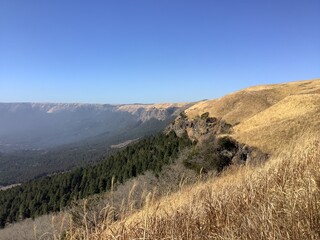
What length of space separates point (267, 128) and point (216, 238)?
46859 mm

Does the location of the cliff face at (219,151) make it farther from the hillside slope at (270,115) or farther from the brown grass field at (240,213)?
the brown grass field at (240,213)

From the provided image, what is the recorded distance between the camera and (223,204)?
488cm

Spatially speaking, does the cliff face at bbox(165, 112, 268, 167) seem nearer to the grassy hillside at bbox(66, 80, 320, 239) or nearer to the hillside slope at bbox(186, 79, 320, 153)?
the hillside slope at bbox(186, 79, 320, 153)

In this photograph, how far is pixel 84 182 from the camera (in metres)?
105

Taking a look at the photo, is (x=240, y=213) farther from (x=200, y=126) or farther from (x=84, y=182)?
(x=84, y=182)

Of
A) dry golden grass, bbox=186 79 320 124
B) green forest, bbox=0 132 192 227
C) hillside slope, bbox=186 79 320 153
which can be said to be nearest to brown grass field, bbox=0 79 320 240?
hillside slope, bbox=186 79 320 153

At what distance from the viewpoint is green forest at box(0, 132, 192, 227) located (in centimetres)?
8138

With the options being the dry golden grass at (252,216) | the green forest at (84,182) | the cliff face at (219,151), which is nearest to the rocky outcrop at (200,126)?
the cliff face at (219,151)

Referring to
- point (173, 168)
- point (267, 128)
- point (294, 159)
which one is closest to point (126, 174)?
point (173, 168)

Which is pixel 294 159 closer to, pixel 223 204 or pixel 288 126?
pixel 223 204

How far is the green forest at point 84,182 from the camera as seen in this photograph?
81375 millimetres

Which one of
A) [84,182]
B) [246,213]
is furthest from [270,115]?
[84,182]

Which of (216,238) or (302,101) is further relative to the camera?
(302,101)

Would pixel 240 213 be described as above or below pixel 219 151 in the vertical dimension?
above
